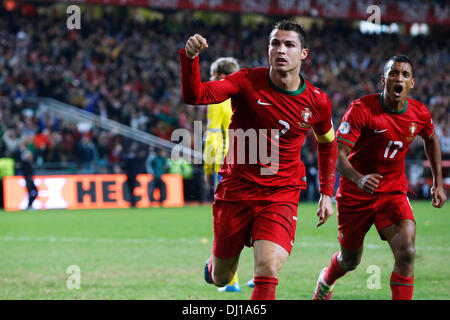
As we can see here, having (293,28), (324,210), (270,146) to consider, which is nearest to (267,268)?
(324,210)

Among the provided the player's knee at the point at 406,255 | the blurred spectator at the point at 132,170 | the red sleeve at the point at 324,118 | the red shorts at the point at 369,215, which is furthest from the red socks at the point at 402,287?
the blurred spectator at the point at 132,170

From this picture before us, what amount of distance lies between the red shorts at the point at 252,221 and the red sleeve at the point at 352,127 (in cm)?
93

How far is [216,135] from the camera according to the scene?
7.79 metres

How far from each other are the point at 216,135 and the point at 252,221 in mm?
2766

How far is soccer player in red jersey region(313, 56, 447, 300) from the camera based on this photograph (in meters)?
5.97

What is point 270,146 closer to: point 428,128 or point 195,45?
point 195,45

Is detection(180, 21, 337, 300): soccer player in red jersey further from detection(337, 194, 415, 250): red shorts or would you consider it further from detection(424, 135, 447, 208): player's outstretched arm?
detection(424, 135, 447, 208): player's outstretched arm

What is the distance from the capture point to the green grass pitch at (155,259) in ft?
24.2

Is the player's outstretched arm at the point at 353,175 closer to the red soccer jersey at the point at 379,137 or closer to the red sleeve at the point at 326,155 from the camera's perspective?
the red soccer jersey at the point at 379,137

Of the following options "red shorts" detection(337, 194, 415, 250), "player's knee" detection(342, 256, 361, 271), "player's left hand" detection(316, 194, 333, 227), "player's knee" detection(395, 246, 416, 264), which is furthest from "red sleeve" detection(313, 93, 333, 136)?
"player's knee" detection(342, 256, 361, 271)

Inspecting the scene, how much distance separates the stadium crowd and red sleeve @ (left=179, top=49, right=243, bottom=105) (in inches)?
634
